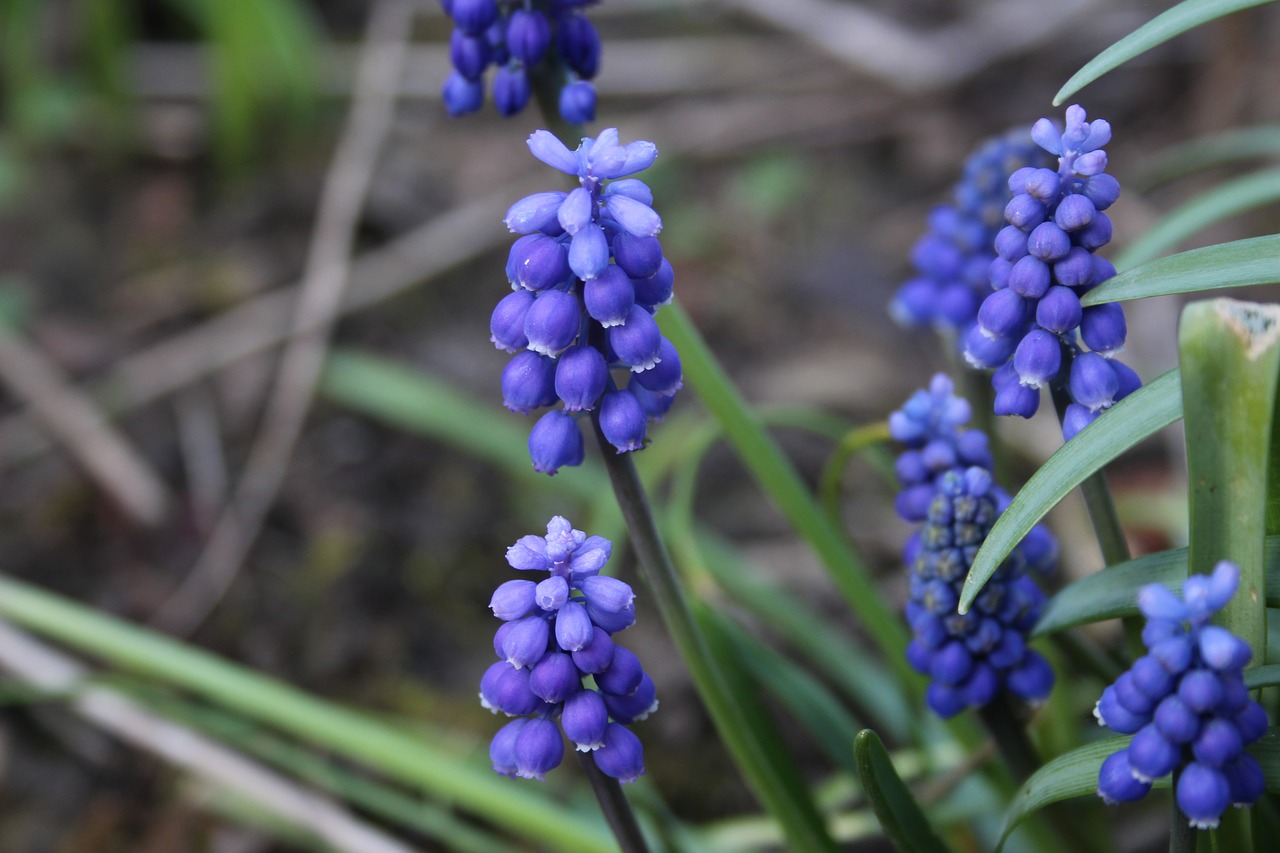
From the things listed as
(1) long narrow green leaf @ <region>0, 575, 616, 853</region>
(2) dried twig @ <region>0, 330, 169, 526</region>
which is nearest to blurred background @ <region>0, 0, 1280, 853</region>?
(2) dried twig @ <region>0, 330, 169, 526</region>

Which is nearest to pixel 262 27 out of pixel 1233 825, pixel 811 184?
pixel 811 184

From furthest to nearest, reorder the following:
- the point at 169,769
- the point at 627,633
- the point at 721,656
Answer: the point at 627,633
the point at 169,769
the point at 721,656

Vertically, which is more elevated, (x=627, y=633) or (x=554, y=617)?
(x=627, y=633)

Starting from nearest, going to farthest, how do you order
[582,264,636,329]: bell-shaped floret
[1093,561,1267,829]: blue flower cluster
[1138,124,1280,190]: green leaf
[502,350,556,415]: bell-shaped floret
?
[1093,561,1267,829]: blue flower cluster → [582,264,636,329]: bell-shaped floret → [502,350,556,415]: bell-shaped floret → [1138,124,1280,190]: green leaf

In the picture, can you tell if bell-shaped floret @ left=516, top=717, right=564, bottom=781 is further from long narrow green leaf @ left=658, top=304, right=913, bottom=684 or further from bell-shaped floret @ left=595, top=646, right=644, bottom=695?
long narrow green leaf @ left=658, top=304, right=913, bottom=684

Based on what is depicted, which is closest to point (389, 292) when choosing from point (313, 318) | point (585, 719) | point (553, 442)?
point (313, 318)

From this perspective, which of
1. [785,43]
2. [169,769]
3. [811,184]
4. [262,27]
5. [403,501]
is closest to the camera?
[169,769]

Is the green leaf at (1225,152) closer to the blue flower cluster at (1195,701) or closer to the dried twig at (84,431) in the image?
the blue flower cluster at (1195,701)

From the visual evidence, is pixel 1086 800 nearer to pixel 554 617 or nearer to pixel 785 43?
pixel 554 617
